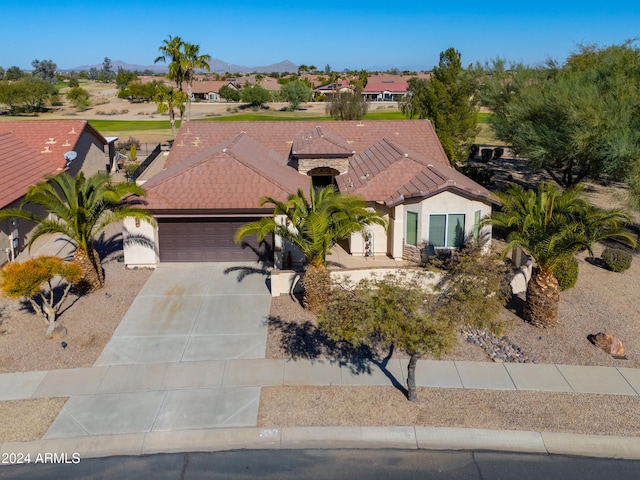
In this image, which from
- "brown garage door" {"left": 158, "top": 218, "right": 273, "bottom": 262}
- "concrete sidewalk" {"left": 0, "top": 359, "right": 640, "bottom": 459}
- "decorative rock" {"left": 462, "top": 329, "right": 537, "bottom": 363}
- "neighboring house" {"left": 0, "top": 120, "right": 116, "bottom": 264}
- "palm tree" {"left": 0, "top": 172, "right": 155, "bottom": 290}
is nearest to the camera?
"concrete sidewalk" {"left": 0, "top": 359, "right": 640, "bottom": 459}

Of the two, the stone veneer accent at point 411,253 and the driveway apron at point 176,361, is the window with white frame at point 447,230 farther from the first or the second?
the driveway apron at point 176,361

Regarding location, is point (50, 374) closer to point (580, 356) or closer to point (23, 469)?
point (23, 469)

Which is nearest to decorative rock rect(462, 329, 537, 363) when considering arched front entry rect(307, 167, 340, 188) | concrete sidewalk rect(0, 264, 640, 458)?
concrete sidewalk rect(0, 264, 640, 458)

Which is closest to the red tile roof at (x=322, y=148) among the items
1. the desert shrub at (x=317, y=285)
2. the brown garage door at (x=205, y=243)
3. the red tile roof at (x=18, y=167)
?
the brown garage door at (x=205, y=243)

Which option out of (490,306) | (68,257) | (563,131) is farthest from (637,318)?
(68,257)

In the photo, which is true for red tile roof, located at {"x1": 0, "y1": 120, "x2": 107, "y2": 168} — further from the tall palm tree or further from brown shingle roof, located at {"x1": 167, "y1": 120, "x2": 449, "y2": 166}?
the tall palm tree

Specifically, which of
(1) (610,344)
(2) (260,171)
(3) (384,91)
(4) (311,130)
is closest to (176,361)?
(2) (260,171)

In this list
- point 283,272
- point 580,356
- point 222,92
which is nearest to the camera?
point 580,356
